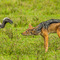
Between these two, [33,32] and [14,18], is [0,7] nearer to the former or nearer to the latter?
[14,18]

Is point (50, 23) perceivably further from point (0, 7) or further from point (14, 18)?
point (0, 7)

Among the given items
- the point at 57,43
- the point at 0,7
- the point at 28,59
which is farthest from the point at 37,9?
the point at 28,59

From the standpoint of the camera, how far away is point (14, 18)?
10969 mm

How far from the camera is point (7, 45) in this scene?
7090 mm

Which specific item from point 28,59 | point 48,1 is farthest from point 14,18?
point 28,59

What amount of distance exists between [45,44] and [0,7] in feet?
20.6

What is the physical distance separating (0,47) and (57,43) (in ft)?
5.43

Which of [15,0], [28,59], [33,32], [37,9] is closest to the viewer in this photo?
[28,59]

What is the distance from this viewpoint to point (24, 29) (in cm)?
955

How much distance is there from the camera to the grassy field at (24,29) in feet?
20.8

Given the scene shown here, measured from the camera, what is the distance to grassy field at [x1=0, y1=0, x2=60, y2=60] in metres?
6.35

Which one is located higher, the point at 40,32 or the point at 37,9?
the point at 40,32

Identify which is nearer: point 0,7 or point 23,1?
point 0,7

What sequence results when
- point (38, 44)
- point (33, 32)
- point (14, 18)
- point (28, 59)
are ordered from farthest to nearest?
point (14, 18), point (38, 44), point (33, 32), point (28, 59)
